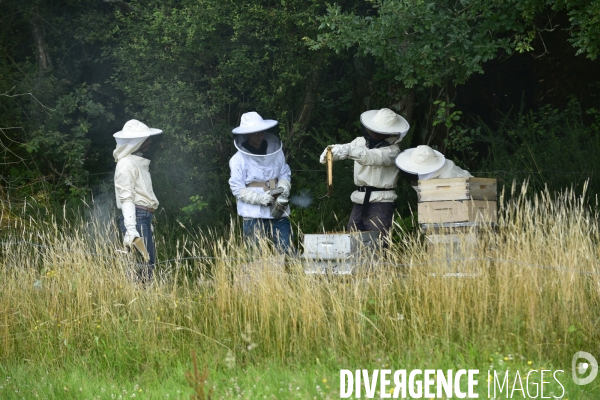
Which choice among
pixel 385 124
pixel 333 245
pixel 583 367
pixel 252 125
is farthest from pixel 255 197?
pixel 583 367

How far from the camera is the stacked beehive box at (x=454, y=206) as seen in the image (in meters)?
6.54

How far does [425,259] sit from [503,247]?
618 mm

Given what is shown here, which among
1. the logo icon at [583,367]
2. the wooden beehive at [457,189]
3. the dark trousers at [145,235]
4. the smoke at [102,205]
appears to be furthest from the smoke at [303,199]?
the logo icon at [583,367]

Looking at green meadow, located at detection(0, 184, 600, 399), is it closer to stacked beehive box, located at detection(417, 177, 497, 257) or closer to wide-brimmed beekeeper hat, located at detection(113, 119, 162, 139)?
stacked beehive box, located at detection(417, 177, 497, 257)

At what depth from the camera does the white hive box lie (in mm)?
6539

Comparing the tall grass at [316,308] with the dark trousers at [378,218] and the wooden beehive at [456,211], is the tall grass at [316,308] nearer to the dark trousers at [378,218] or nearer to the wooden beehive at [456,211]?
the wooden beehive at [456,211]

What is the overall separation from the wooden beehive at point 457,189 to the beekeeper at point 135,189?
95.4 inches

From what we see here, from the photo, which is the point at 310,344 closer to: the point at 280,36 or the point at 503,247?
the point at 503,247

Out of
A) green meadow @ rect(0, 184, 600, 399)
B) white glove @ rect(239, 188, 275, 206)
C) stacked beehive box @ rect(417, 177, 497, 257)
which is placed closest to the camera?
green meadow @ rect(0, 184, 600, 399)

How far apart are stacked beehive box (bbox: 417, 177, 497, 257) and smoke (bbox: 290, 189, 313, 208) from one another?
368cm

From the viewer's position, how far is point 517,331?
17.6 ft

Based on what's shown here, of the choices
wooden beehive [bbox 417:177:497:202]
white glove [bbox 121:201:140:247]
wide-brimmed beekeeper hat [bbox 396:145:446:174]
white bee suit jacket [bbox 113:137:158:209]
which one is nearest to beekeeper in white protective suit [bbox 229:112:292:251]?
white bee suit jacket [bbox 113:137:158:209]

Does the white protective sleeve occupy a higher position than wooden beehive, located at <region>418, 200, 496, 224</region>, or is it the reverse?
the white protective sleeve

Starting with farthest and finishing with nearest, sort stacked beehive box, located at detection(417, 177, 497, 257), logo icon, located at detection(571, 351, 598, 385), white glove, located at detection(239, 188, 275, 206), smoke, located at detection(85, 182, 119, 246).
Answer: smoke, located at detection(85, 182, 119, 246) < white glove, located at detection(239, 188, 275, 206) < stacked beehive box, located at detection(417, 177, 497, 257) < logo icon, located at detection(571, 351, 598, 385)
